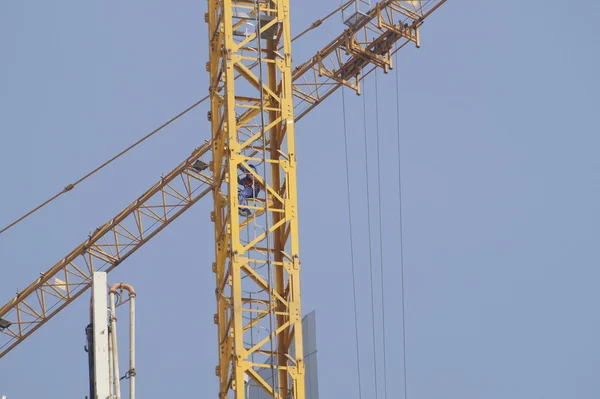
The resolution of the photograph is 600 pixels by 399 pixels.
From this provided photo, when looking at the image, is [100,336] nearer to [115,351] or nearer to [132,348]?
[115,351]

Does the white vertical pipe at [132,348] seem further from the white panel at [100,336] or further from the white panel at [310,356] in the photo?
the white panel at [310,356]

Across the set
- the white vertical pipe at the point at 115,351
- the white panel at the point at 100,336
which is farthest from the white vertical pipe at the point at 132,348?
the white panel at the point at 100,336

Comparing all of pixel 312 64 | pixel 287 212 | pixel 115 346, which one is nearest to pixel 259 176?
pixel 287 212

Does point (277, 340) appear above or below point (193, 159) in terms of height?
below

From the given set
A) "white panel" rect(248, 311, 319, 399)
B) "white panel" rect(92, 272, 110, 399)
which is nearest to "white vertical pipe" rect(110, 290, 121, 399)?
"white panel" rect(92, 272, 110, 399)

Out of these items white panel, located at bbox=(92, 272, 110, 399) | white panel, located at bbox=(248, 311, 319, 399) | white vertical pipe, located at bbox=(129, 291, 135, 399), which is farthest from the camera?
white panel, located at bbox=(248, 311, 319, 399)

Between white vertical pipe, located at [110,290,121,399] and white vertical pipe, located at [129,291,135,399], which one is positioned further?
white vertical pipe, located at [129,291,135,399]

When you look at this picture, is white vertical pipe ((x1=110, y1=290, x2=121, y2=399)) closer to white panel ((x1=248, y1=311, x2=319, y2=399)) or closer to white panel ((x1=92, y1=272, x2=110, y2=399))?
white panel ((x1=92, y1=272, x2=110, y2=399))

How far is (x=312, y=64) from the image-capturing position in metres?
68.0

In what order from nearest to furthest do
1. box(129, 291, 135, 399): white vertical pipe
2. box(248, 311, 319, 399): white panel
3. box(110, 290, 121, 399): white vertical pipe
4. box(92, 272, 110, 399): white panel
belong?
1. box(92, 272, 110, 399): white panel
2. box(110, 290, 121, 399): white vertical pipe
3. box(129, 291, 135, 399): white vertical pipe
4. box(248, 311, 319, 399): white panel

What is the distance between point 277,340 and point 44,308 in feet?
129

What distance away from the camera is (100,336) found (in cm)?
2305

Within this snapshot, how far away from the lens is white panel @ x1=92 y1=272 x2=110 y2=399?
2277cm

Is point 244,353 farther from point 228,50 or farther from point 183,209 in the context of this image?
point 183,209
